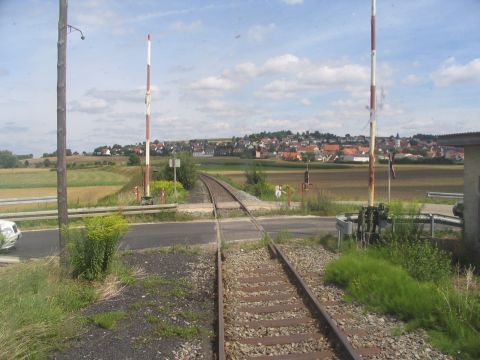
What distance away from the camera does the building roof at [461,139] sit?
997 cm

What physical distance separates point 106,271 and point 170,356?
3.65 metres

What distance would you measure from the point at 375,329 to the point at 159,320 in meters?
2.79

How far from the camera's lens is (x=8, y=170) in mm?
74062

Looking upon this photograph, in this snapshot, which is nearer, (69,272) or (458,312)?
(458,312)

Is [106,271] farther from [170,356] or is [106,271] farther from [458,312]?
[458,312]

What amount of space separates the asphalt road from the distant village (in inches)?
725

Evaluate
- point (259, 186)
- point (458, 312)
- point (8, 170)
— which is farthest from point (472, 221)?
point (8, 170)

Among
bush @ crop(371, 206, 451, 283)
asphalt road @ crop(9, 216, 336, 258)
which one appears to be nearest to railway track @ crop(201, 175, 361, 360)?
bush @ crop(371, 206, 451, 283)

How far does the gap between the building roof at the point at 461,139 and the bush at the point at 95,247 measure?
7.20 meters

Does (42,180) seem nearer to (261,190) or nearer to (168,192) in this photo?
(261,190)

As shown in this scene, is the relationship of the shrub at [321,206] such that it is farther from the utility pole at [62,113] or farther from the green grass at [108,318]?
the green grass at [108,318]

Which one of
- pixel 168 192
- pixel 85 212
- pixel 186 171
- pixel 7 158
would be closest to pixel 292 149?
pixel 7 158

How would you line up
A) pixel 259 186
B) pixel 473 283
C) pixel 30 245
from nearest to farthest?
1. pixel 473 283
2. pixel 30 245
3. pixel 259 186

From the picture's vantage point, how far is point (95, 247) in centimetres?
834
